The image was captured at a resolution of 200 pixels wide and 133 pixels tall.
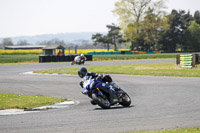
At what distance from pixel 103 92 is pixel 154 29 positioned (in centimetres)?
8422

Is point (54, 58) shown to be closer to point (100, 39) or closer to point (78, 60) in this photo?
point (78, 60)

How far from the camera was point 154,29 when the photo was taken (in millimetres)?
95875

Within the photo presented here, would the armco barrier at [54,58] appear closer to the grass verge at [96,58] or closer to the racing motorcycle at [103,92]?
the grass verge at [96,58]

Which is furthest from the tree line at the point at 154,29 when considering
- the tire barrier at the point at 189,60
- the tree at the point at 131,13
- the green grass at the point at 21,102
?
the green grass at the point at 21,102

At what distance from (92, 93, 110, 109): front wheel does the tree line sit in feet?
255

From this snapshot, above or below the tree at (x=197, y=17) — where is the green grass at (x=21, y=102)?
below

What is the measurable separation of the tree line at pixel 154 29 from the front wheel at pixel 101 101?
255ft

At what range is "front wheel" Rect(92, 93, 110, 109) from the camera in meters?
12.9

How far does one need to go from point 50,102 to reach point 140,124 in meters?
6.51

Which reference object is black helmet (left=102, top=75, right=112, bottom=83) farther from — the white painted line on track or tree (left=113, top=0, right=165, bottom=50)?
tree (left=113, top=0, right=165, bottom=50)

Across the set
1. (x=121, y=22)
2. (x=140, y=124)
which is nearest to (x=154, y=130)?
(x=140, y=124)

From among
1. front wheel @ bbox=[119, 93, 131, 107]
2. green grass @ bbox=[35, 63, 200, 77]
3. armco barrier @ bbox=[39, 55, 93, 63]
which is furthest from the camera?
armco barrier @ bbox=[39, 55, 93, 63]

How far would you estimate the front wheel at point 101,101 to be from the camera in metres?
12.9

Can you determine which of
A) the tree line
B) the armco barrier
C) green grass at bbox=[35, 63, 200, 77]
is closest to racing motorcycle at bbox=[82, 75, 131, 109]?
green grass at bbox=[35, 63, 200, 77]
